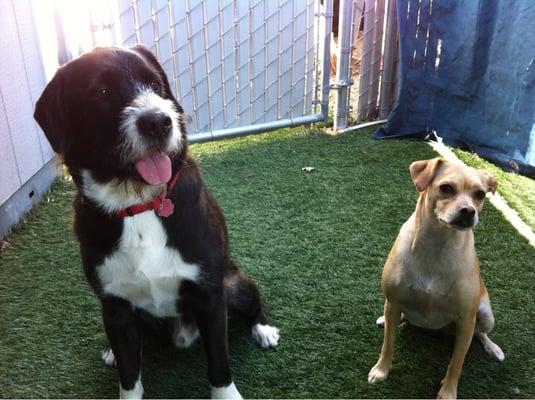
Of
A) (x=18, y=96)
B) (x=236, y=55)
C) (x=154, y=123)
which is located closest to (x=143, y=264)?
(x=154, y=123)

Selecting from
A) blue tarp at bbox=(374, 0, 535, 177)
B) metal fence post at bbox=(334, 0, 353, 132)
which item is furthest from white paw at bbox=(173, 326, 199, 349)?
metal fence post at bbox=(334, 0, 353, 132)

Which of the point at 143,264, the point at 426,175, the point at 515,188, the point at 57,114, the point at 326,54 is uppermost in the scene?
the point at 57,114

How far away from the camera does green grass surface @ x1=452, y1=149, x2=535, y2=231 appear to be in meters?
3.10

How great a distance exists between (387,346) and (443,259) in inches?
15.3

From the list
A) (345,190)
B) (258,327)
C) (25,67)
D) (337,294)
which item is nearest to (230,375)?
(258,327)

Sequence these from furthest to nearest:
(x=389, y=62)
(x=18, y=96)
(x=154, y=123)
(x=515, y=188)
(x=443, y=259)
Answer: (x=389, y=62) → (x=515, y=188) → (x=18, y=96) → (x=443, y=259) → (x=154, y=123)

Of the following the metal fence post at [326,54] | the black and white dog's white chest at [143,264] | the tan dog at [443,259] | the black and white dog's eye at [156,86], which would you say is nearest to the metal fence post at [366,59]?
the metal fence post at [326,54]

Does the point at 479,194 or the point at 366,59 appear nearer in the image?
the point at 479,194

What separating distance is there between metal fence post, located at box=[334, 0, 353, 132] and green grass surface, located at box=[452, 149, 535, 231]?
1.02m

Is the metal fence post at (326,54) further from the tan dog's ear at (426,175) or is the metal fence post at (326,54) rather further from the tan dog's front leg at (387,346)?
the tan dog's front leg at (387,346)

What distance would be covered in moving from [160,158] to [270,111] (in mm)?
3136

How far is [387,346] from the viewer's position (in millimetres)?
1942

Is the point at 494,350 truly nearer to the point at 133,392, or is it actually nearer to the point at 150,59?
the point at 133,392

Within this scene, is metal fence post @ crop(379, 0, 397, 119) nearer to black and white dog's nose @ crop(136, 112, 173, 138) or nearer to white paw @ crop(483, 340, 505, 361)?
white paw @ crop(483, 340, 505, 361)
